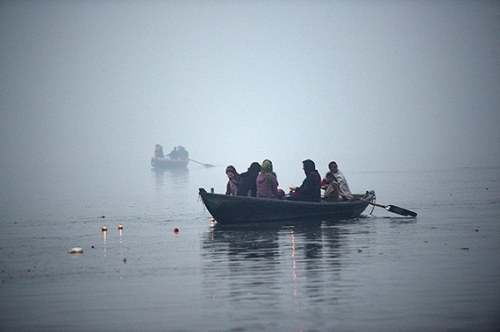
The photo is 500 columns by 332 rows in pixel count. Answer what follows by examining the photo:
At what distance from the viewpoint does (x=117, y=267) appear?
66.0 ft

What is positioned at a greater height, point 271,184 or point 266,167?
point 266,167

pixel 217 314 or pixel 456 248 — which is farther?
pixel 456 248

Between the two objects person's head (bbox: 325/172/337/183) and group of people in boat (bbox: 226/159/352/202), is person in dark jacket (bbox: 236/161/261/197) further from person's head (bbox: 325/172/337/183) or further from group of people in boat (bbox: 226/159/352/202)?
person's head (bbox: 325/172/337/183)

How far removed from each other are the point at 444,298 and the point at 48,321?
22.0ft

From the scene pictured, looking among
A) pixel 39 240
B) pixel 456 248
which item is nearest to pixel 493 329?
pixel 456 248

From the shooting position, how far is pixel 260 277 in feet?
57.5

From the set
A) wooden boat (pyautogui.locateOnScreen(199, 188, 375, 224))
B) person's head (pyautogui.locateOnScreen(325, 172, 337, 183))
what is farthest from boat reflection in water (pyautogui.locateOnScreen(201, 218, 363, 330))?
person's head (pyautogui.locateOnScreen(325, 172, 337, 183))

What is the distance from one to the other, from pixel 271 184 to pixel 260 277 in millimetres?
12416

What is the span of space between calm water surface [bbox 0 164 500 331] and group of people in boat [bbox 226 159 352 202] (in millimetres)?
1197

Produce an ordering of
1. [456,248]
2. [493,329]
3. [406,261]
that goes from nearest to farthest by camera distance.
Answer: [493,329] < [406,261] < [456,248]

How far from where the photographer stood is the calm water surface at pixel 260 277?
13.8 m

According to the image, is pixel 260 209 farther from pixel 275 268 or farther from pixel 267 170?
pixel 275 268

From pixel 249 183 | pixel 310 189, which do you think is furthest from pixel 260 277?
pixel 310 189

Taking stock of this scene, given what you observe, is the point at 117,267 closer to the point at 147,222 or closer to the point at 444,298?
the point at 444,298
